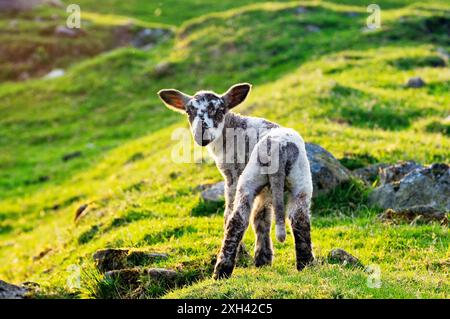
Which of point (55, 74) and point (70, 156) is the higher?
point (55, 74)

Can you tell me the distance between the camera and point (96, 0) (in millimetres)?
79625

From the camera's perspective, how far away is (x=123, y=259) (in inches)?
504

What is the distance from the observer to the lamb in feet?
33.4

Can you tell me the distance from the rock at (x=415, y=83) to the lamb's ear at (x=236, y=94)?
1876 centimetres

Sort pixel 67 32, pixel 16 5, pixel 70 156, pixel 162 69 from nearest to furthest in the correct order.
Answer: pixel 70 156
pixel 162 69
pixel 67 32
pixel 16 5

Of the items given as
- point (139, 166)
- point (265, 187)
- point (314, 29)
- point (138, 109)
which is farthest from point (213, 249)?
point (314, 29)

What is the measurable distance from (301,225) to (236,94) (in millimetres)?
2799

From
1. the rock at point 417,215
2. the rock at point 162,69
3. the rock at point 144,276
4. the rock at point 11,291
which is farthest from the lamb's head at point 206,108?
the rock at point 162,69

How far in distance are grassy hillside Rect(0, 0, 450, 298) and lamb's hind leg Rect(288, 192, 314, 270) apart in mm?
245

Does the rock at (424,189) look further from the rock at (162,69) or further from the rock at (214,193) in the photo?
the rock at (162,69)

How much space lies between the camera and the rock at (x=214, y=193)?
55.4 ft

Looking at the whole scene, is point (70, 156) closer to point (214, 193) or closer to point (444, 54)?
point (214, 193)

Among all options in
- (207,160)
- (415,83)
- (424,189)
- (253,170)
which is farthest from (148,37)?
(253,170)

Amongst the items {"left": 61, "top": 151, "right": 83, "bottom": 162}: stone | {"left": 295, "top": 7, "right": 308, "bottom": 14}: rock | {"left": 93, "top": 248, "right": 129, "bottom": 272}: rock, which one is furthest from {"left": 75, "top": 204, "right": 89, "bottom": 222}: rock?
{"left": 295, "top": 7, "right": 308, "bottom": 14}: rock
